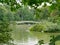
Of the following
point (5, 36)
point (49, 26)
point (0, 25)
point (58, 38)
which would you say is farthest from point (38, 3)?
point (49, 26)

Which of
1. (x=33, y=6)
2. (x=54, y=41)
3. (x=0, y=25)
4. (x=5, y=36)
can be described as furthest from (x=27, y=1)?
(x=0, y=25)

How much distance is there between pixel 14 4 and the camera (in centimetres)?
118

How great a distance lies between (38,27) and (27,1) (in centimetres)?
1361

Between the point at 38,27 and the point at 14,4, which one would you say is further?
the point at 38,27

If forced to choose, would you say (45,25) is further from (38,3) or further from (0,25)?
(38,3)

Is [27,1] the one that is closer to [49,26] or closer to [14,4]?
[14,4]

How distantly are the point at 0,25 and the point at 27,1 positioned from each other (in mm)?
6856

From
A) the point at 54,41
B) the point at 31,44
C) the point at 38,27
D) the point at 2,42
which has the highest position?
the point at 54,41

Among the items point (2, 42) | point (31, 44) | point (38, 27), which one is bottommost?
point (38, 27)

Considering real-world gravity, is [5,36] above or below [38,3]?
below

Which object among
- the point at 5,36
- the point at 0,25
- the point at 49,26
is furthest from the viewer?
the point at 49,26

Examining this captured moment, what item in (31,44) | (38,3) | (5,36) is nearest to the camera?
(38,3)

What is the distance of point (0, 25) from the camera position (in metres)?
7.86

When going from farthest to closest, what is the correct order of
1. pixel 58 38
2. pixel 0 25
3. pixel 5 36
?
1. pixel 0 25
2. pixel 5 36
3. pixel 58 38
